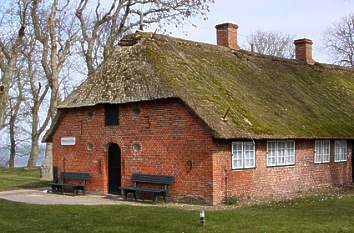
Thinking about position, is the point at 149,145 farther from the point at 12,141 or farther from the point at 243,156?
the point at 12,141

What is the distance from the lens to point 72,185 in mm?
22797

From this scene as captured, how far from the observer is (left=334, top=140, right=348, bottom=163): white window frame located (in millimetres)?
25441

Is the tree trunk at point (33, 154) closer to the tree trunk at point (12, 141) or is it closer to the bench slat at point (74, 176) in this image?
the tree trunk at point (12, 141)

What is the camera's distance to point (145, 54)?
2167cm

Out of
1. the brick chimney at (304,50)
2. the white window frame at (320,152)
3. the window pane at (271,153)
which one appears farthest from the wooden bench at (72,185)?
Answer: the brick chimney at (304,50)

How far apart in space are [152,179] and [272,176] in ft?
14.7

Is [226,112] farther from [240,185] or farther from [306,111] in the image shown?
[306,111]

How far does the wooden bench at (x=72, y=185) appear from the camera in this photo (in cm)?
2273

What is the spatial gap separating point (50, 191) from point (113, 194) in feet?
11.3

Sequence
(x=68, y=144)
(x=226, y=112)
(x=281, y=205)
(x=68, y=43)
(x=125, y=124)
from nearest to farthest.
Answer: (x=281, y=205) → (x=226, y=112) → (x=125, y=124) → (x=68, y=144) → (x=68, y=43)

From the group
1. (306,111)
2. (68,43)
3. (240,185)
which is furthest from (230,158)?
(68,43)

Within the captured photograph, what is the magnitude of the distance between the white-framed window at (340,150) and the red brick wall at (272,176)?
259 millimetres

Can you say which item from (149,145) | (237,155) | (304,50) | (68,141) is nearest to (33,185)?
(68,141)

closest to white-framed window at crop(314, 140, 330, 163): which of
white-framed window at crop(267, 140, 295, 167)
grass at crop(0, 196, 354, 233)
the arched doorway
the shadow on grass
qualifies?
white-framed window at crop(267, 140, 295, 167)
